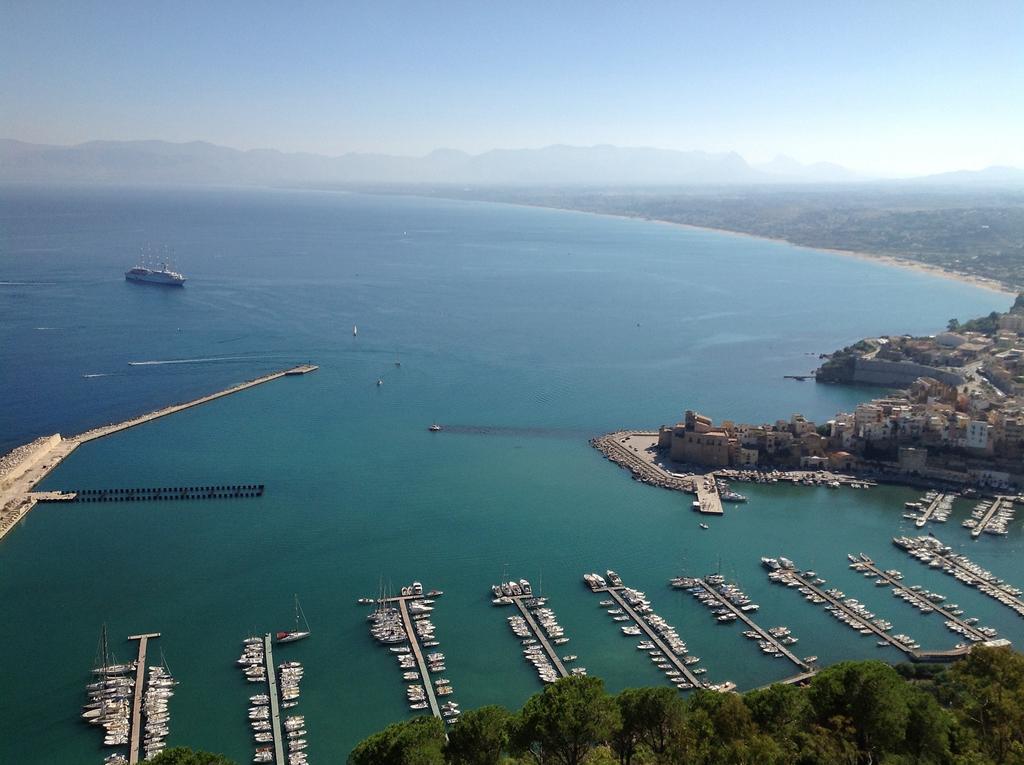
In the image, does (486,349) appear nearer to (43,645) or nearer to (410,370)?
(410,370)

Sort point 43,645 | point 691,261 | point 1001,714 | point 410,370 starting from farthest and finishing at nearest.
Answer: point 691,261, point 410,370, point 43,645, point 1001,714

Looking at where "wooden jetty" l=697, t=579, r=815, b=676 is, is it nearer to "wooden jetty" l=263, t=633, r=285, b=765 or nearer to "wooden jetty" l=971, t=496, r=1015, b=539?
"wooden jetty" l=971, t=496, r=1015, b=539

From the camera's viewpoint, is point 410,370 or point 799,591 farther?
point 410,370

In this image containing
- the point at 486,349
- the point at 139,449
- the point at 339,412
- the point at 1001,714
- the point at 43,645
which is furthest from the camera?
the point at 486,349

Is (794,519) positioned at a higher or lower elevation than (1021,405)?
lower

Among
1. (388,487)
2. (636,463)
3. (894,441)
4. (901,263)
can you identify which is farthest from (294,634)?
(901,263)

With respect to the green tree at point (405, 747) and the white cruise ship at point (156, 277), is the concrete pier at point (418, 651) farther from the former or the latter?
the white cruise ship at point (156, 277)

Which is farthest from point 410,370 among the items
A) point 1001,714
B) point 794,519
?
point 1001,714
